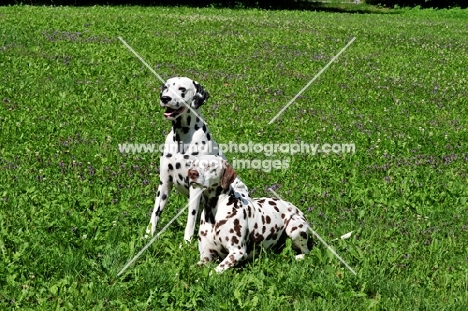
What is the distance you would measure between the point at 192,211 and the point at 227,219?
77 centimetres

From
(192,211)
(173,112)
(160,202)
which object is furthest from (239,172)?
(173,112)

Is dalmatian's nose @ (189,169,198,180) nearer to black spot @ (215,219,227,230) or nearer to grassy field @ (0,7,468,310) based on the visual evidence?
black spot @ (215,219,227,230)

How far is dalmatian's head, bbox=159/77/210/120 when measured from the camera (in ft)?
21.6

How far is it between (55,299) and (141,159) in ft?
15.8

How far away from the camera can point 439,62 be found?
22.6 metres

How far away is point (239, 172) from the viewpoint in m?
9.90

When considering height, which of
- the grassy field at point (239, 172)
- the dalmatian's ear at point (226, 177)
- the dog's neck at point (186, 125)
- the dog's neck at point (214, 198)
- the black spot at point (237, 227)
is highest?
the dog's neck at point (186, 125)

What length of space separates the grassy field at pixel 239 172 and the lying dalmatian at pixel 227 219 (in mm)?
204

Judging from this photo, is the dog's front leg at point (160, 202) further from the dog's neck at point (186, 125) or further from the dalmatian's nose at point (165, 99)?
the dalmatian's nose at point (165, 99)

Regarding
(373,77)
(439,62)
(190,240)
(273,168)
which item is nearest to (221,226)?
(190,240)

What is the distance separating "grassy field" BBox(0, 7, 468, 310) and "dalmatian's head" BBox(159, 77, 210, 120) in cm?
150

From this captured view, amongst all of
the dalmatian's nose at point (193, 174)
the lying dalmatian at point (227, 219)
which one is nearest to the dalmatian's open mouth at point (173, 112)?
the lying dalmatian at point (227, 219)

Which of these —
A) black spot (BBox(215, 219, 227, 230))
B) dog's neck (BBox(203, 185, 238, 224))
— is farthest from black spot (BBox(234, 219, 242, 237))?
dog's neck (BBox(203, 185, 238, 224))

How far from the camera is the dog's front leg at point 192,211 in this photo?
6785mm
